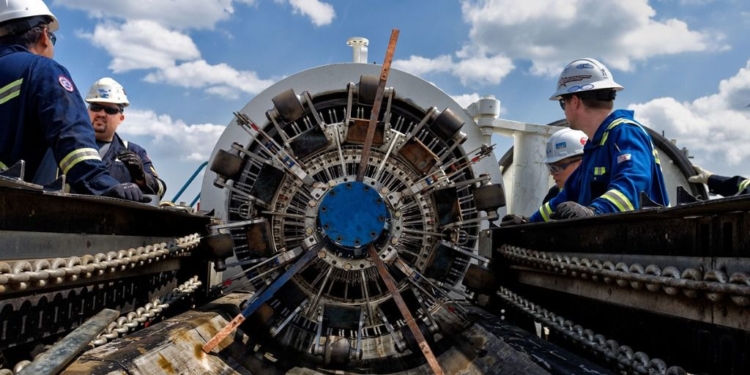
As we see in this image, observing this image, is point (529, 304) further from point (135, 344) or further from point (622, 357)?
point (135, 344)

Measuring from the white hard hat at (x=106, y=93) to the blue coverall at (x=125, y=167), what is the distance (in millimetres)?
317

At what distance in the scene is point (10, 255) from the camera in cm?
211

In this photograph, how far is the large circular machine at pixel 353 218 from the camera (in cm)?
371

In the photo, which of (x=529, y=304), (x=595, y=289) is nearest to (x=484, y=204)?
(x=529, y=304)

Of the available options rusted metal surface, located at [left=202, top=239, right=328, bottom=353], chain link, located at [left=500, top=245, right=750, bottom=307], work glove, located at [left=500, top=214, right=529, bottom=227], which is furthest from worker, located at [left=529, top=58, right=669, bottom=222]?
rusted metal surface, located at [left=202, top=239, right=328, bottom=353]

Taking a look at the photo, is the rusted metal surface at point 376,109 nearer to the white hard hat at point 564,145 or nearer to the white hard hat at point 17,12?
the white hard hat at point 17,12

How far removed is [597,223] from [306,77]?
220 cm

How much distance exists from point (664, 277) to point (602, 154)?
190cm

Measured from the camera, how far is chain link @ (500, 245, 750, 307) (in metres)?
1.89

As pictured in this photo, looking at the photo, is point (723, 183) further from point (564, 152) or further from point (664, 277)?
point (664, 277)

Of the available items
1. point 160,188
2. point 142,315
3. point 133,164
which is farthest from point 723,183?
point 160,188

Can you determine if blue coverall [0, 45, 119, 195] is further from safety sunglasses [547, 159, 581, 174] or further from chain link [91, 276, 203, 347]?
safety sunglasses [547, 159, 581, 174]

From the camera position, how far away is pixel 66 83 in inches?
127

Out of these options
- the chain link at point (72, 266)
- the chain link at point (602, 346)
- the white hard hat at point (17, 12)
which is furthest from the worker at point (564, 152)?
the white hard hat at point (17, 12)
